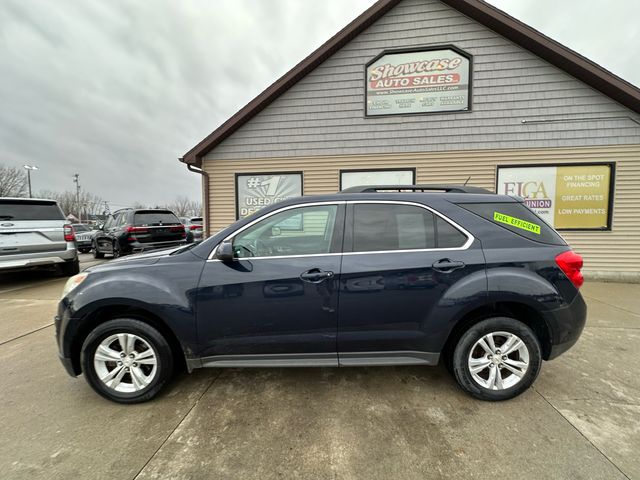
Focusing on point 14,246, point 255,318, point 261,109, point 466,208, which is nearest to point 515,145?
point 466,208

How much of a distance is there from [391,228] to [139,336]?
220 centimetres

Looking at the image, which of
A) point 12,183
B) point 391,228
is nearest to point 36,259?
point 391,228

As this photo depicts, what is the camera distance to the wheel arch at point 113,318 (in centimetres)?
235

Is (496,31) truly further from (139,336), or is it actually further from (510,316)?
(139,336)

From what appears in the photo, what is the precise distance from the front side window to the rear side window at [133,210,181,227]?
293 inches

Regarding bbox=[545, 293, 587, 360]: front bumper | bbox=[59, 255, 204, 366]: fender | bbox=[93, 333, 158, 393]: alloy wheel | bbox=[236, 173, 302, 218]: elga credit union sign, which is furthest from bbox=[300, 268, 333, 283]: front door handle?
bbox=[236, 173, 302, 218]: elga credit union sign

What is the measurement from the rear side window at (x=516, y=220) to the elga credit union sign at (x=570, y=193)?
4.93 meters

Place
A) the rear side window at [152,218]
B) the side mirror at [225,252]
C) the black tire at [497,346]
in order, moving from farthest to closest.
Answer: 1. the rear side window at [152,218]
2. the black tire at [497,346]
3. the side mirror at [225,252]

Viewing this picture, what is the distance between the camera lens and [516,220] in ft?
7.97

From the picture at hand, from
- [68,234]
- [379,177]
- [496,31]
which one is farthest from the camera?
[379,177]

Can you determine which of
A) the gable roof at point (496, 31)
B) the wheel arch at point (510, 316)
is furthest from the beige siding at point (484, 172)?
the wheel arch at point (510, 316)

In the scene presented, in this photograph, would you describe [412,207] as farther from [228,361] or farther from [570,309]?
[228,361]

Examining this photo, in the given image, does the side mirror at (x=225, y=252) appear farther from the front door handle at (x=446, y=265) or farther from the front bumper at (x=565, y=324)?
the front bumper at (x=565, y=324)

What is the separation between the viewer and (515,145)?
655 centimetres
